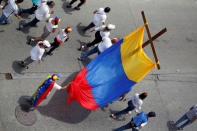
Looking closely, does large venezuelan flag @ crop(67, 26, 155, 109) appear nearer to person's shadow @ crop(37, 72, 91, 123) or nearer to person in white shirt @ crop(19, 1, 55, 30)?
person's shadow @ crop(37, 72, 91, 123)

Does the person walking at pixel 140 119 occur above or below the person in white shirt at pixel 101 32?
below

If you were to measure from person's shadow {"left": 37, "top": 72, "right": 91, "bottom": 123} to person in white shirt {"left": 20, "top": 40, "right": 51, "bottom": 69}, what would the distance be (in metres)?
1.43

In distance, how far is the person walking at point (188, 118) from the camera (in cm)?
998

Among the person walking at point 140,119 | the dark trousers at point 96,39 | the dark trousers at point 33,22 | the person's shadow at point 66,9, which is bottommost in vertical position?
the person walking at point 140,119

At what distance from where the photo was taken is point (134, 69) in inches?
352

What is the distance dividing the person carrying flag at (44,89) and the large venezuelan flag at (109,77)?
92 centimetres

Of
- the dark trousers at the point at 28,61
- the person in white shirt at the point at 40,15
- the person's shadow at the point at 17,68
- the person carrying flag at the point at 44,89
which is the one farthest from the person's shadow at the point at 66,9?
the person carrying flag at the point at 44,89

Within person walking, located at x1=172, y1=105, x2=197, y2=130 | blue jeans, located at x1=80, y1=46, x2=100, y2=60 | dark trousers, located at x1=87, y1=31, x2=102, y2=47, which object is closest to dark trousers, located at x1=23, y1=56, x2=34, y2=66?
blue jeans, located at x1=80, y1=46, x2=100, y2=60

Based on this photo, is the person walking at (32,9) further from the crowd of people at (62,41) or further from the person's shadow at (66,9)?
the person's shadow at (66,9)

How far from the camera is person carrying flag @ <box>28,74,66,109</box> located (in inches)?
345

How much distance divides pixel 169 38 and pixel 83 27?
4262mm

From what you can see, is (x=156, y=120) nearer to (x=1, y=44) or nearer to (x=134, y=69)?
(x=134, y=69)

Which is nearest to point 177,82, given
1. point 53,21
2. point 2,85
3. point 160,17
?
point 160,17

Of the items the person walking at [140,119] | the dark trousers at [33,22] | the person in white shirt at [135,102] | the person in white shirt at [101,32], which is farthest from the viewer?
the dark trousers at [33,22]
